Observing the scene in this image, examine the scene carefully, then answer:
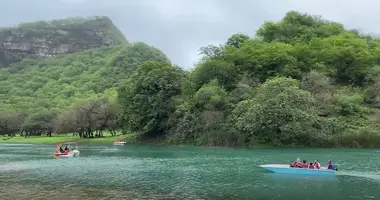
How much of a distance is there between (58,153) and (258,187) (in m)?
47.9

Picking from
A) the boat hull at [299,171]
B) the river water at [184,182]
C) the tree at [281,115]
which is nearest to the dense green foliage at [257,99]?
the tree at [281,115]

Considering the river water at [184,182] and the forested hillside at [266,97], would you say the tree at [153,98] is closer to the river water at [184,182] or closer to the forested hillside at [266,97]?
the forested hillside at [266,97]

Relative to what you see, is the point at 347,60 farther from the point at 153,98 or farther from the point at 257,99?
the point at 153,98

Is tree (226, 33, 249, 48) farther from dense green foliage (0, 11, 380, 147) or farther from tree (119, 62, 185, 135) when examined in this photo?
tree (119, 62, 185, 135)

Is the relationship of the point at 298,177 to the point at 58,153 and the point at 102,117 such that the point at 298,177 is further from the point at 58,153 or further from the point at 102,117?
the point at 102,117

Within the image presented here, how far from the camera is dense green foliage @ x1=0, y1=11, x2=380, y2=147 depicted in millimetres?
84500

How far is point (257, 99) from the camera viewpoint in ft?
288

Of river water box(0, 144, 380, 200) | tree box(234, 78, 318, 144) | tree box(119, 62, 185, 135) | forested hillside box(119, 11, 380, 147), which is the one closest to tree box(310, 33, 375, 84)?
forested hillside box(119, 11, 380, 147)

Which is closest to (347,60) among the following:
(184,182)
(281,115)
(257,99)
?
(257,99)

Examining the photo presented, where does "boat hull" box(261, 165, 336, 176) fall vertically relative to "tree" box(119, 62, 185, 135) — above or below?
below

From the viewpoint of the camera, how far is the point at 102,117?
124000 millimetres

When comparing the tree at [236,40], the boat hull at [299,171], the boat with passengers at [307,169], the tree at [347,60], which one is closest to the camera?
the boat with passengers at [307,169]

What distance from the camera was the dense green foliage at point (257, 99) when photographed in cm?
8450

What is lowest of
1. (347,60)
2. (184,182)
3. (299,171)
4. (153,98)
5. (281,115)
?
(184,182)
